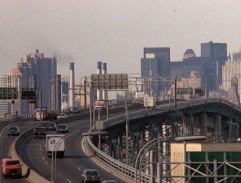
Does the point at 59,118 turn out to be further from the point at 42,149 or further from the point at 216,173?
the point at 216,173

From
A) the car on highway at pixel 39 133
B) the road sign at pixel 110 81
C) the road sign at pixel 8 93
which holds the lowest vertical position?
the car on highway at pixel 39 133

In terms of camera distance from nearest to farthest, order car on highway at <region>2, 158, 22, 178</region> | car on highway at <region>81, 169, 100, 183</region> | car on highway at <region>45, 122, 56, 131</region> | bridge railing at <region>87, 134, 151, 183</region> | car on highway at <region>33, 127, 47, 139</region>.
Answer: bridge railing at <region>87, 134, 151, 183</region> → car on highway at <region>81, 169, 100, 183</region> → car on highway at <region>2, 158, 22, 178</region> → car on highway at <region>33, 127, 47, 139</region> → car on highway at <region>45, 122, 56, 131</region>

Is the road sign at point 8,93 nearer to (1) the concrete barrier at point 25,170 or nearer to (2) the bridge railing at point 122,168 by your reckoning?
(1) the concrete barrier at point 25,170

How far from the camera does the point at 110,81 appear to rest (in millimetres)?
165875

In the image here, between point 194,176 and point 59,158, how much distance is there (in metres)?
58.4

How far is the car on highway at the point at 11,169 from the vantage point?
9725 centimetres

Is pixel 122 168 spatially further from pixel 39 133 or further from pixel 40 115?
pixel 40 115

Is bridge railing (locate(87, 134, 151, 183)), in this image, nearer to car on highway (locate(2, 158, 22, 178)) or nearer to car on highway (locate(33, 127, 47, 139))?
car on highway (locate(2, 158, 22, 178))

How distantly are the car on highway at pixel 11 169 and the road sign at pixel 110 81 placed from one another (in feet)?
212

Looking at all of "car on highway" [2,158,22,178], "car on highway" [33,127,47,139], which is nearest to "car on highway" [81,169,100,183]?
"car on highway" [2,158,22,178]

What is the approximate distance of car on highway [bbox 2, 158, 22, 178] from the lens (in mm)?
97250

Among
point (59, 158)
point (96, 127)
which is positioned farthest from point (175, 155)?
point (96, 127)

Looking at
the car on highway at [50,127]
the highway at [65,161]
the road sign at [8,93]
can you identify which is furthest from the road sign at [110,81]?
→ the highway at [65,161]

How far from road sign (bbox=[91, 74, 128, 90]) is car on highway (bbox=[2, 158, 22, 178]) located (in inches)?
2549
